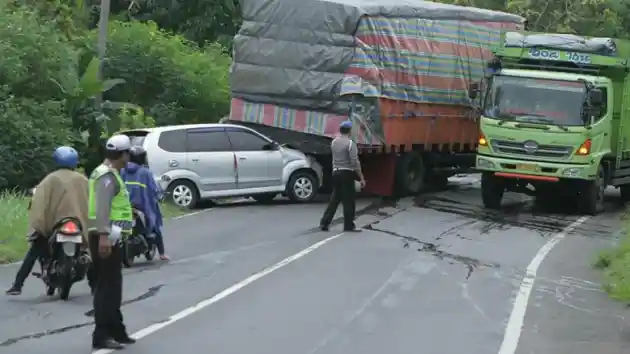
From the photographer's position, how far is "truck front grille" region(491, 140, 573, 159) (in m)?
22.6

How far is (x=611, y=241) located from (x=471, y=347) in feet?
33.2

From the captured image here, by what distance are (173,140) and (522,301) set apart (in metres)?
10.4

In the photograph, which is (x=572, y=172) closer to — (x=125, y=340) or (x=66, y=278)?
(x=66, y=278)

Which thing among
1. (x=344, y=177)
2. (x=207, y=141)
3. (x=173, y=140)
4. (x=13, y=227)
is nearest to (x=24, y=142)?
(x=173, y=140)

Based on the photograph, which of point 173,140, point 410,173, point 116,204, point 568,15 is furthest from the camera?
point 568,15

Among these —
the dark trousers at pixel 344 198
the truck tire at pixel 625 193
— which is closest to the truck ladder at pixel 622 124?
the truck tire at pixel 625 193

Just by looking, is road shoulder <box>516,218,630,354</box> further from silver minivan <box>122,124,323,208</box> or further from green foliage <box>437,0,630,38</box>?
green foliage <box>437,0,630,38</box>

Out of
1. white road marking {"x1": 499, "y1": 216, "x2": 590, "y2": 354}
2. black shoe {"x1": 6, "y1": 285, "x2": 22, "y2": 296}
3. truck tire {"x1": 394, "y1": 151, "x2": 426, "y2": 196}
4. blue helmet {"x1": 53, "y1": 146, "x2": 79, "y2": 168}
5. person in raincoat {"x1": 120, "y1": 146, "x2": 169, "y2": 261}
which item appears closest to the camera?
white road marking {"x1": 499, "y1": 216, "x2": 590, "y2": 354}

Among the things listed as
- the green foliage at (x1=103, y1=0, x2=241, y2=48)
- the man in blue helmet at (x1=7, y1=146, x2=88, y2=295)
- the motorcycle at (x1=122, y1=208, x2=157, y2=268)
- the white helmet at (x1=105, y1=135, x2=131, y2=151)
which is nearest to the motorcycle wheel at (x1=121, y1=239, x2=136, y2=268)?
the motorcycle at (x1=122, y1=208, x2=157, y2=268)

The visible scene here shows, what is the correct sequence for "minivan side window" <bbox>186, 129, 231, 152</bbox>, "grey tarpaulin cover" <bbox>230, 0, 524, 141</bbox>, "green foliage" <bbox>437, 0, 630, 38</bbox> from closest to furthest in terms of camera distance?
"minivan side window" <bbox>186, 129, 231, 152</bbox> → "grey tarpaulin cover" <bbox>230, 0, 524, 141</bbox> → "green foliage" <bbox>437, 0, 630, 38</bbox>

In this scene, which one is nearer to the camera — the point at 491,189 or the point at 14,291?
the point at 14,291

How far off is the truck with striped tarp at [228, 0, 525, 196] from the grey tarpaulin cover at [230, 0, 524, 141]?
0.8 inches

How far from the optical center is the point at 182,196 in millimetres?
22094

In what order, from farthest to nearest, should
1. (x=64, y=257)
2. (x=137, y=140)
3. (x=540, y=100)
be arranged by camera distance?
(x=540, y=100) → (x=137, y=140) → (x=64, y=257)
